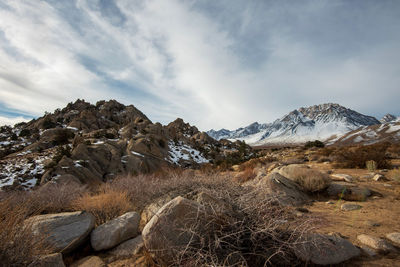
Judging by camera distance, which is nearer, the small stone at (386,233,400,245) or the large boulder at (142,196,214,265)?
the large boulder at (142,196,214,265)

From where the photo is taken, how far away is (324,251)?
2543 mm

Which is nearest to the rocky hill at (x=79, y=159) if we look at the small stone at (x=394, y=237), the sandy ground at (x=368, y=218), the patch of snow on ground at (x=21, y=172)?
the patch of snow on ground at (x=21, y=172)

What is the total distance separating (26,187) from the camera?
10.7 metres

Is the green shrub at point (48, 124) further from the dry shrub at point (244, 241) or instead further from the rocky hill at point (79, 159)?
the dry shrub at point (244, 241)

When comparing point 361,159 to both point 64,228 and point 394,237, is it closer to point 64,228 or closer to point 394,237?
point 394,237

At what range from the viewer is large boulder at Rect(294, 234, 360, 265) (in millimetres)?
2543

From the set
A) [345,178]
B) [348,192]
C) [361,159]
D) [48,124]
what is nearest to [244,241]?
[348,192]

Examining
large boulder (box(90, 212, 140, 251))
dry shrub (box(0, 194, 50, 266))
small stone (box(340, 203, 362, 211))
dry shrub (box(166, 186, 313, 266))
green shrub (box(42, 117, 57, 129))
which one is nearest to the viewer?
dry shrub (box(0, 194, 50, 266))

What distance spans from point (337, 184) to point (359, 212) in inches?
78.9

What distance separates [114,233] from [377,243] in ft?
15.1

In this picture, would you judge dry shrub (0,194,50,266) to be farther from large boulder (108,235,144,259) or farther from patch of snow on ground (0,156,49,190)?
patch of snow on ground (0,156,49,190)

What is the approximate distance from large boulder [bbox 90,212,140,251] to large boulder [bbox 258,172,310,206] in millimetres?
3620

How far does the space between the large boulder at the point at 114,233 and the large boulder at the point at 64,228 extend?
0.77ft

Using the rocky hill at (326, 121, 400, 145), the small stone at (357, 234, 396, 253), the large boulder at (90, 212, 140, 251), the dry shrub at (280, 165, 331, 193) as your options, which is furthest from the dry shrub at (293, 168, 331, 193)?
the rocky hill at (326, 121, 400, 145)
